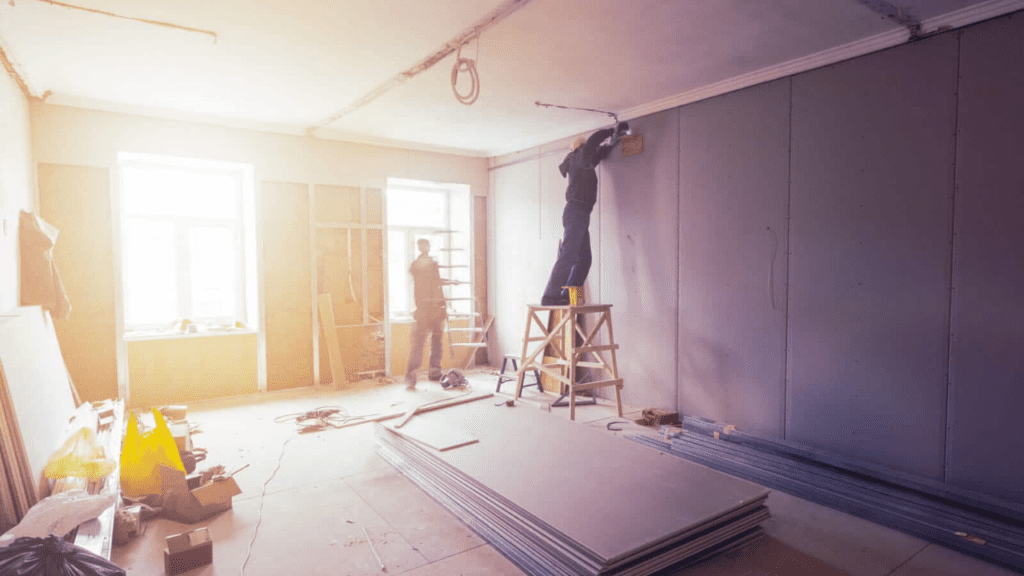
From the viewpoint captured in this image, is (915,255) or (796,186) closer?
(915,255)

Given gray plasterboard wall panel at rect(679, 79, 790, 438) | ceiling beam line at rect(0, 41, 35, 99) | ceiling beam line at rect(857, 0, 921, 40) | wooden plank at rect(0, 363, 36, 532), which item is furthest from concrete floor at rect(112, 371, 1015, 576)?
ceiling beam line at rect(0, 41, 35, 99)

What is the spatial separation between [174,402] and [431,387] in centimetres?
270

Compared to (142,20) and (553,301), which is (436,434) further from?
(142,20)

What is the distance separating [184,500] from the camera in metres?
2.97

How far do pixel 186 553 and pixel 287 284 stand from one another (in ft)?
12.9

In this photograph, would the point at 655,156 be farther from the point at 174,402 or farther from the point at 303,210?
the point at 174,402

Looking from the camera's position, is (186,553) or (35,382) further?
(35,382)

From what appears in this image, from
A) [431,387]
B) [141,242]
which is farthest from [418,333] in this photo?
[141,242]

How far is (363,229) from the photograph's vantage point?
646cm

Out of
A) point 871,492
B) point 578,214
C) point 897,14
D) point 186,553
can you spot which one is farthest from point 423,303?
point 897,14

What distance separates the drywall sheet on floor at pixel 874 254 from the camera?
10.6ft

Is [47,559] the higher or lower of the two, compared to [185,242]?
lower

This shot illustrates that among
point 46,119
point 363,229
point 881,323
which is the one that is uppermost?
point 46,119

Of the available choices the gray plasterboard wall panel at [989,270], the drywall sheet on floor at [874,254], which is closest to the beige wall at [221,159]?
the drywall sheet on floor at [874,254]
